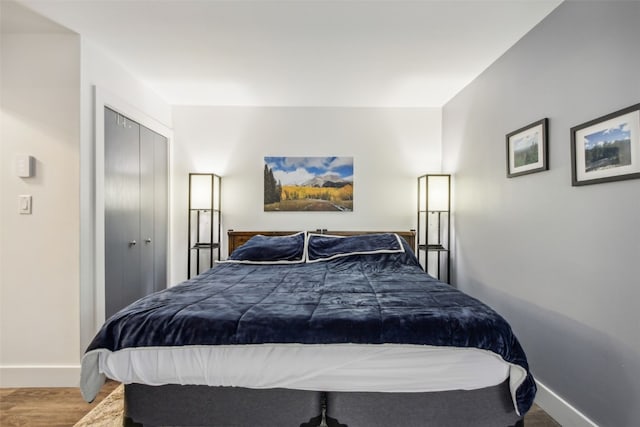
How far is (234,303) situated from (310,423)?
67 centimetres

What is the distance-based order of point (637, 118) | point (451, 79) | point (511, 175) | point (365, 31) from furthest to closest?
point (451, 79) → point (511, 175) → point (365, 31) → point (637, 118)

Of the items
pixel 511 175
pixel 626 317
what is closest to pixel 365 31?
pixel 511 175

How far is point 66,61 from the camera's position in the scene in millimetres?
2381

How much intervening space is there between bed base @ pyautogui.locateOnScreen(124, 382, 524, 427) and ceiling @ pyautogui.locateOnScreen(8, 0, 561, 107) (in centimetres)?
215

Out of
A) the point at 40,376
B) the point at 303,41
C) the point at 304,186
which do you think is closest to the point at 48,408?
the point at 40,376

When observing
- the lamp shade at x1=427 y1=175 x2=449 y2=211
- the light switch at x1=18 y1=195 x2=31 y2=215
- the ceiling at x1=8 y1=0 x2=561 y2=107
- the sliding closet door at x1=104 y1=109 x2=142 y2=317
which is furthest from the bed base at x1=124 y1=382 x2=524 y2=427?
the lamp shade at x1=427 y1=175 x2=449 y2=211

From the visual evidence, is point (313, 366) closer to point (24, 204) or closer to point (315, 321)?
point (315, 321)

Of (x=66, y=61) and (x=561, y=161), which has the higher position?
(x=66, y=61)

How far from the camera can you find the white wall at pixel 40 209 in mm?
2365

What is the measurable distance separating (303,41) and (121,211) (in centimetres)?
207

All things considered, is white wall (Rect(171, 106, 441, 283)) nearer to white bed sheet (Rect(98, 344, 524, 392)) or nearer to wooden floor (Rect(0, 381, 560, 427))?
wooden floor (Rect(0, 381, 560, 427))

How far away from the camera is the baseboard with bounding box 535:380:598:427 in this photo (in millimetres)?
1761

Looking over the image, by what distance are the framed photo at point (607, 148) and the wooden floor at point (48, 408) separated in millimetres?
1386

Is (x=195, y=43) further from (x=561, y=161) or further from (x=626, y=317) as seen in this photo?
(x=626, y=317)
